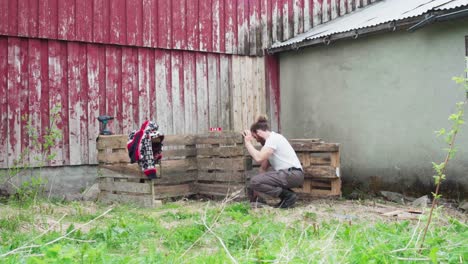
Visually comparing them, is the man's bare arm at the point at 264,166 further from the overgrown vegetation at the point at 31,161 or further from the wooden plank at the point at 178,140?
the overgrown vegetation at the point at 31,161

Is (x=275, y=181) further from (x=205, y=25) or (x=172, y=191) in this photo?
(x=205, y=25)

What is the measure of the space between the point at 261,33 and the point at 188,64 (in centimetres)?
216

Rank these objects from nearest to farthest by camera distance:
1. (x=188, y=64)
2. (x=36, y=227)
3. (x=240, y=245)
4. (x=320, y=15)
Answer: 1. (x=240, y=245)
2. (x=36, y=227)
3. (x=188, y=64)
4. (x=320, y=15)

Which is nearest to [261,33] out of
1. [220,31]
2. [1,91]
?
[220,31]

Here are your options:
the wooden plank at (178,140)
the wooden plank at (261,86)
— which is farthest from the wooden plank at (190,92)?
the wooden plank at (261,86)

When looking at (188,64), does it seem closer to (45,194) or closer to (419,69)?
(45,194)

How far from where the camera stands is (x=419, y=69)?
9820 mm

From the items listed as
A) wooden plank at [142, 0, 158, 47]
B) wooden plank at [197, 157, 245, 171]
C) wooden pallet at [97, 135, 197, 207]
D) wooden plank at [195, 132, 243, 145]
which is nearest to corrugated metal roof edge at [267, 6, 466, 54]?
wooden plank at [142, 0, 158, 47]

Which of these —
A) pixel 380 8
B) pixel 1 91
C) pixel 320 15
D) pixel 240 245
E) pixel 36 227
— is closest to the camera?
pixel 240 245

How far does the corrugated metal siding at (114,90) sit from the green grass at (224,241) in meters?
2.22

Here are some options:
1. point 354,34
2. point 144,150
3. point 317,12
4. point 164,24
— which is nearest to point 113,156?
point 144,150

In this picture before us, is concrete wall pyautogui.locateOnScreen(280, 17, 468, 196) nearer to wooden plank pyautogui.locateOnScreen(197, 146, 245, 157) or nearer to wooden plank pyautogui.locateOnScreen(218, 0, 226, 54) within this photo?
wooden plank pyautogui.locateOnScreen(218, 0, 226, 54)

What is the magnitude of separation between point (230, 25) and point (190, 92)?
1874 millimetres

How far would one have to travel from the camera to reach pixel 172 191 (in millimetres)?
9578
